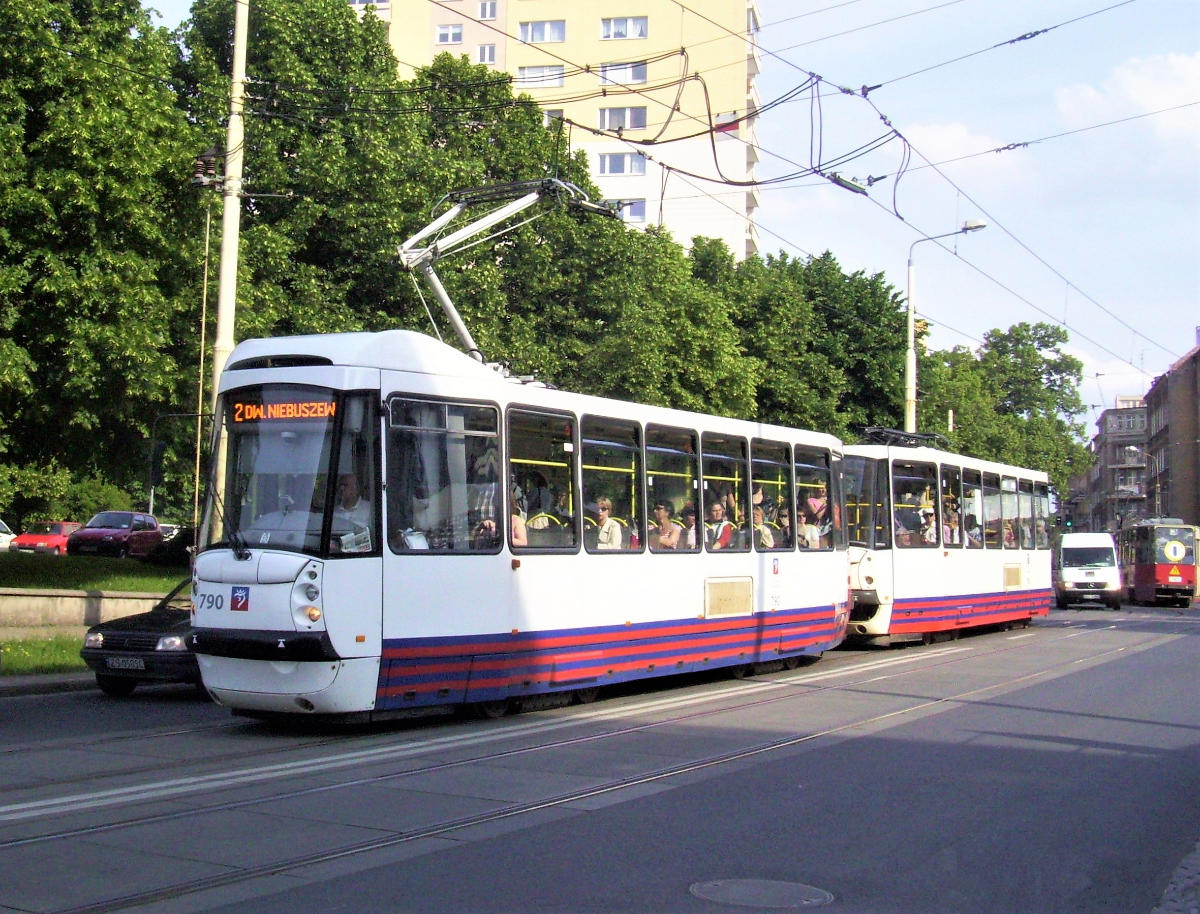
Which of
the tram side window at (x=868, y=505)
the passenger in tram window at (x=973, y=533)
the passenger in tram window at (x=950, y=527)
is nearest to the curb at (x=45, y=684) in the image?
the tram side window at (x=868, y=505)

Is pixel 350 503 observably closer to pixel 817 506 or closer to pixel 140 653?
pixel 140 653

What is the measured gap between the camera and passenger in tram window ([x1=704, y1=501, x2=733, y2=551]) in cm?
1633

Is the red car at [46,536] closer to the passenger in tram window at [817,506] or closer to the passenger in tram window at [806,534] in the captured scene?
the passenger in tram window at [817,506]

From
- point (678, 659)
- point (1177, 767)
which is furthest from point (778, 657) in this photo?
point (1177, 767)

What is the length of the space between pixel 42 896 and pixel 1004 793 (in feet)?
20.9

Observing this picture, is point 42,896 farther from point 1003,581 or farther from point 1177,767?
point 1003,581

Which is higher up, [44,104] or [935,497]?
[44,104]

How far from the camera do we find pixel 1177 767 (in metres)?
10.9

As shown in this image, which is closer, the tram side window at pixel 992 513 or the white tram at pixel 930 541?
the white tram at pixel 930 541

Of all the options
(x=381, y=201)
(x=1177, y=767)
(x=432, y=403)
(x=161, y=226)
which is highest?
(x=381, y=201)

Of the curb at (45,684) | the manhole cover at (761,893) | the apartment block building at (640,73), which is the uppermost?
the apartment block building at (640,73)

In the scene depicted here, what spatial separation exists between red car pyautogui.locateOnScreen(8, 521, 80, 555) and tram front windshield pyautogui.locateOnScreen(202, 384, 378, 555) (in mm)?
41506

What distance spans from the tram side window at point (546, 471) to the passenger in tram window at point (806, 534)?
5576 millimetres

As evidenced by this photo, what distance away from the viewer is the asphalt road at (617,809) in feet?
21.5
